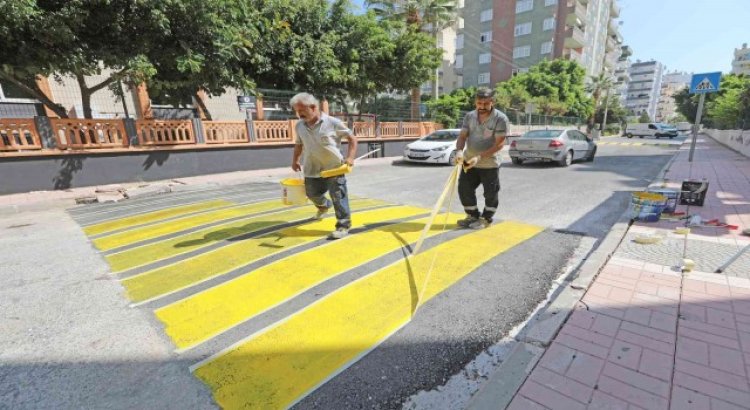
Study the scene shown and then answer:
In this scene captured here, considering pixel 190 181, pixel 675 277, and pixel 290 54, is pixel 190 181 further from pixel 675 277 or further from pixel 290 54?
pixel 675 277

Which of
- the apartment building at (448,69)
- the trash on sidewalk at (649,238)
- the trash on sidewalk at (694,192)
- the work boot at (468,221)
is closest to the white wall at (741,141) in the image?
the trash on sidewalk at (694,192)

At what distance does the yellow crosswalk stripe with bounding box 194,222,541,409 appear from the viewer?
73.0 inches

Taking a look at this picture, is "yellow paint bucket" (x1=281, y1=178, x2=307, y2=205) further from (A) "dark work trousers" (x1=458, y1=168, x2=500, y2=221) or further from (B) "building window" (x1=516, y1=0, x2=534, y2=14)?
(B) "building window" (x1=516, y1=0, x2=534, y2=14)

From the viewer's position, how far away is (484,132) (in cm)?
410

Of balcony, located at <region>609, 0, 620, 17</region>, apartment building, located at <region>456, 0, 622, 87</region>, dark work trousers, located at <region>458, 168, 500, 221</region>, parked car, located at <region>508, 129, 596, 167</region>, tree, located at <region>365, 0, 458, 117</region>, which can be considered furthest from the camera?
balcony, located at <region>609, 0, 620, 17</region>

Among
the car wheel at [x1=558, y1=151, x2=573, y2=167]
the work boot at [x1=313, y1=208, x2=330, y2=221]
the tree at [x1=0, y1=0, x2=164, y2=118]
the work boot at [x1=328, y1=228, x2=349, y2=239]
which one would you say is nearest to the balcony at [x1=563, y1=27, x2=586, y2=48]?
the car wheel at [x1=558, y1=151, x2=573, y2=167]

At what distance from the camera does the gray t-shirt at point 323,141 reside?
3.83m

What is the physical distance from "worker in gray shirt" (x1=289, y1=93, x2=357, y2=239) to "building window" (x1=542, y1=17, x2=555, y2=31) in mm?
45910

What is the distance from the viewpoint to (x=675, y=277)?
2.93 meters

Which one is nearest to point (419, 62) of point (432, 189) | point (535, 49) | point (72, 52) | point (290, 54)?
point (290, 54)

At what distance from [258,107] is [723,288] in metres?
11.9

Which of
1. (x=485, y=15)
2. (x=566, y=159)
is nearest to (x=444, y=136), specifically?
(x=566, y=159)

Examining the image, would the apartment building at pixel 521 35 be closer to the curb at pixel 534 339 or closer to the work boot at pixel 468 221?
the work boot at pixel 468 221

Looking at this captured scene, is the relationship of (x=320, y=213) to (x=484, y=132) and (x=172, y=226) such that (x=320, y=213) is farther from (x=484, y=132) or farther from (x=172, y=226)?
(x=484, y=132)
